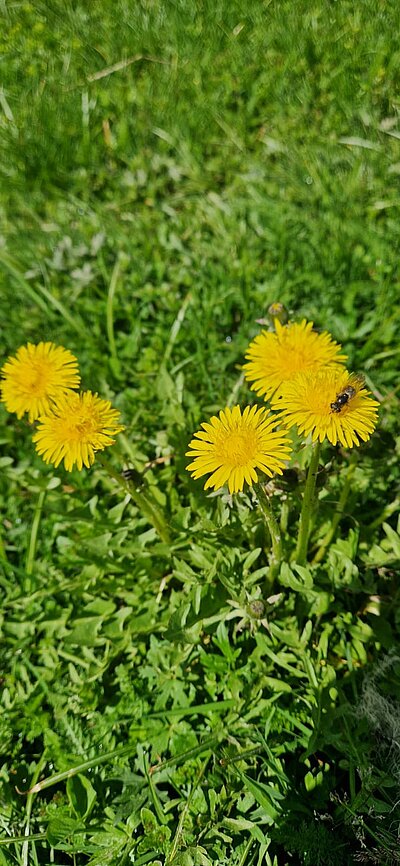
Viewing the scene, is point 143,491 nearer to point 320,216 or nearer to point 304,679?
point 304,679

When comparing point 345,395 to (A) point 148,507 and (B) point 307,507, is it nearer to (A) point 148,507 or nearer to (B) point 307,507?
(B) point 307,507

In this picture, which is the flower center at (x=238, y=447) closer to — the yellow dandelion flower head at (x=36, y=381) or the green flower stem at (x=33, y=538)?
the yellow dandelion flower head at (x=36, y=381)

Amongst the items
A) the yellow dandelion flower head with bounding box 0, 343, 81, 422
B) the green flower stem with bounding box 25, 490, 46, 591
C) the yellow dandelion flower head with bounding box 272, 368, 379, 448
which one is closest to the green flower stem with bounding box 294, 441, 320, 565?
the yellow dandelion flower head with bounding box 272, 368, 379, 448

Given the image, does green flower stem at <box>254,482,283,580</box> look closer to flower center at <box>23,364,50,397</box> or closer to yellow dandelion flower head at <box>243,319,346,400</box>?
yellow dandelion flower head at <box>243,319,346,400</box>

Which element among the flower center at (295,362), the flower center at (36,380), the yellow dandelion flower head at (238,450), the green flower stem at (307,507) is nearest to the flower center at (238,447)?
the yellow dandelion flower head at (238,450)

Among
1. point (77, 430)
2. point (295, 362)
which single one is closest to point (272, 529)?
point (295, 362)
